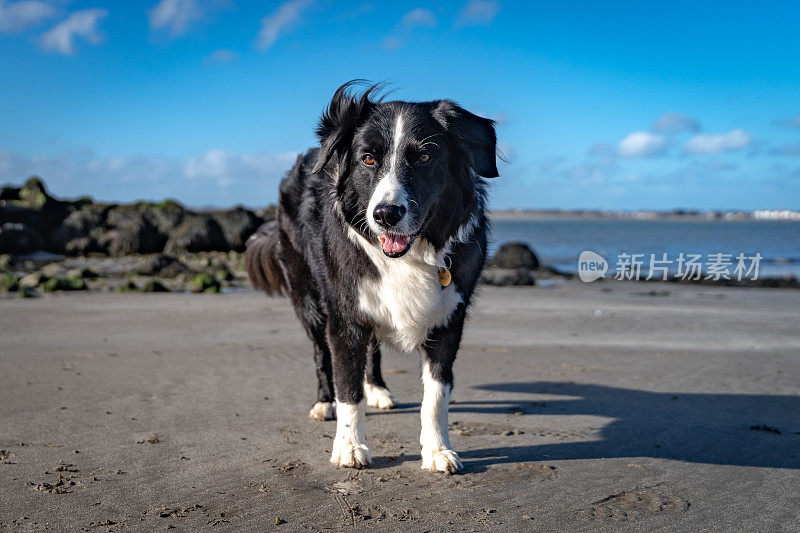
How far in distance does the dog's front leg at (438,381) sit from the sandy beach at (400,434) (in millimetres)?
194

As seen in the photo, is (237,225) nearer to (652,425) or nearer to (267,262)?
(267,262)

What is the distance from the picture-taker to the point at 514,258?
21.4 metres

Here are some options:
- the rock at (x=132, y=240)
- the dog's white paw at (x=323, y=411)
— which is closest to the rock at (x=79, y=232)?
the rock at (x=132, y=240)

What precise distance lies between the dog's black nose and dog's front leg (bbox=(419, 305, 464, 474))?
79 centimetres

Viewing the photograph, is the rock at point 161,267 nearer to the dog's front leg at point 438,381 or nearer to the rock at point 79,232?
the rock at point 79,232

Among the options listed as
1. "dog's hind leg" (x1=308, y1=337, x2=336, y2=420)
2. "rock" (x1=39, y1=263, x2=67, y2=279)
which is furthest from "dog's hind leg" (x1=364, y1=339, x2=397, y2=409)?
"rock" (x1=39, y1=263, x2=67, y2=279)

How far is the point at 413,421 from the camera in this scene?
16.3ft

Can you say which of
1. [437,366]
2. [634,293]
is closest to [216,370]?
[437,366]

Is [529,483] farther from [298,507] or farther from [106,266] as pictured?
[106,266]

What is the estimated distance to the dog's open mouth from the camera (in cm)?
368

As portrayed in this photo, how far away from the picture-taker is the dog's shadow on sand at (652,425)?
4.23m

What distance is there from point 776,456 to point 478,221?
2.30 m

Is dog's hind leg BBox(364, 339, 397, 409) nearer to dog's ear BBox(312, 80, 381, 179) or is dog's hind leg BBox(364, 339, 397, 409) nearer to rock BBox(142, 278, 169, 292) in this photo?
dog's ear BBox(312, 80, 381, 179)

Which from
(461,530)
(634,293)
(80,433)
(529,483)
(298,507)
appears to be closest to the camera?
(461,530)
